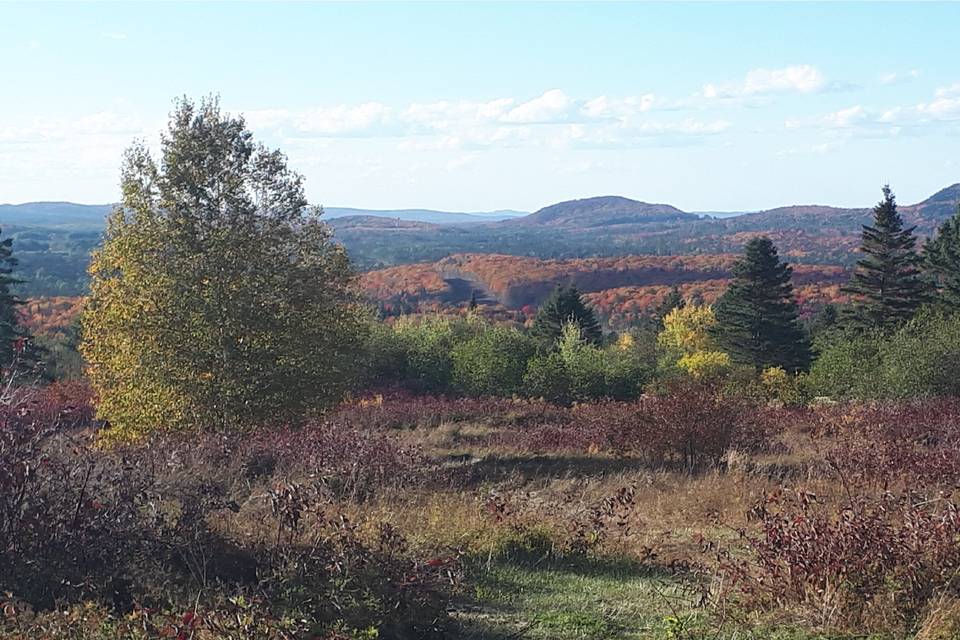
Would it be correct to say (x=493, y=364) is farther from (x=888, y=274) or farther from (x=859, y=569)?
(x=859, y=569)

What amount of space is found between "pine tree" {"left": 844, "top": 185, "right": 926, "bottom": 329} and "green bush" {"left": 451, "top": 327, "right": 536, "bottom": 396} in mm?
15138

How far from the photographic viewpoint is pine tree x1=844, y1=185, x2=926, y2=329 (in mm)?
37750

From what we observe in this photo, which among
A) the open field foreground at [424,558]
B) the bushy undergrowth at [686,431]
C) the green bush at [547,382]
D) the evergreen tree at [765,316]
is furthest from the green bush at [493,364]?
the open field foreground at [424,558]

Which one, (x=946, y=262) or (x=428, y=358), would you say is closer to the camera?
(x=428, y=358)

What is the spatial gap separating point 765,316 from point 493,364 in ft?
54.6

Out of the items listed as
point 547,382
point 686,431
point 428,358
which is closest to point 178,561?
point 686,431

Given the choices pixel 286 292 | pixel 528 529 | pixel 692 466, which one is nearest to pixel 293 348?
pixel 286 292

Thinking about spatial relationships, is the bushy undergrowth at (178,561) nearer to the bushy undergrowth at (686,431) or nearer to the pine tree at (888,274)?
the bushy undergrowth at (686,431)

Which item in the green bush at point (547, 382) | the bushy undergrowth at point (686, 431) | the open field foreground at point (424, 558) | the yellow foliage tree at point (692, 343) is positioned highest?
the open field foreground at point (424, 558)

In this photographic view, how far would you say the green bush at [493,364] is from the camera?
3152 centimetres

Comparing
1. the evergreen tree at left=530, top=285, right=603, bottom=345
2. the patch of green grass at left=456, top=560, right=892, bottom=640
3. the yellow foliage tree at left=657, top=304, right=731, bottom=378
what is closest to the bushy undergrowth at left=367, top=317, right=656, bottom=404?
the yellow foliage tree at left=657, top=304, right=731, bottom=378

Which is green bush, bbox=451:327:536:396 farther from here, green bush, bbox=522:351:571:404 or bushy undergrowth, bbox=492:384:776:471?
bushy undergrowth, bbox=492:384:776:471

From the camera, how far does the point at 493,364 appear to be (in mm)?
31641

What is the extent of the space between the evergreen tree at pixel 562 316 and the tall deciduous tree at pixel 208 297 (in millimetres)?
34216
